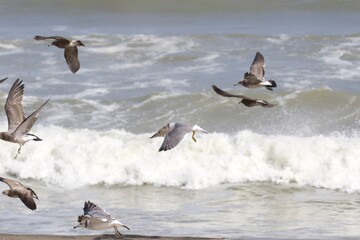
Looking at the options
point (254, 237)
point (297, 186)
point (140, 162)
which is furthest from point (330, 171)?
point (254, 237)

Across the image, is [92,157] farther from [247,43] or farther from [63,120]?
[247,43]

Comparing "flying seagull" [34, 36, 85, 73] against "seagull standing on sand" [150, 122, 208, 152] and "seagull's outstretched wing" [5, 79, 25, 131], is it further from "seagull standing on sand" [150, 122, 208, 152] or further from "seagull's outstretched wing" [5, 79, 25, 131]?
"seagull standing on sand" [150, 122, 208, 152]

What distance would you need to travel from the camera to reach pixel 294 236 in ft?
27.3

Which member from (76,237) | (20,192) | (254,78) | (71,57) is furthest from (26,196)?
(254,78)

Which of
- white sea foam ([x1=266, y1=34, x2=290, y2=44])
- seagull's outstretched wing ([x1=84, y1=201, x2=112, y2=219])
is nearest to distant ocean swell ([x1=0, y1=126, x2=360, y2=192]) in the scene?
seagull's outstretched wing ([x1=84, y1=201, x2=112, y2=219])

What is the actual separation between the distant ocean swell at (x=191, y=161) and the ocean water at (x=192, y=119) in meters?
0.02

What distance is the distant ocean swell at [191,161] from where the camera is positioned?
36.0ft

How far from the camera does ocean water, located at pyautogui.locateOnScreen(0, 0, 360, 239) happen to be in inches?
370

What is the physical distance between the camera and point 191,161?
1161cm

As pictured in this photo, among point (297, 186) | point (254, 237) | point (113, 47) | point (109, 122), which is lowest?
point (254, 237)

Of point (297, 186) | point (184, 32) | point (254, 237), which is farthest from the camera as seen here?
point (184, 32)

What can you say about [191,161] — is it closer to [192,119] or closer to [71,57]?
[192,119]

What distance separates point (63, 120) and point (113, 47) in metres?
4.54

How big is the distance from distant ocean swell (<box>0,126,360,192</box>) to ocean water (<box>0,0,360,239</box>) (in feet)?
0.07
